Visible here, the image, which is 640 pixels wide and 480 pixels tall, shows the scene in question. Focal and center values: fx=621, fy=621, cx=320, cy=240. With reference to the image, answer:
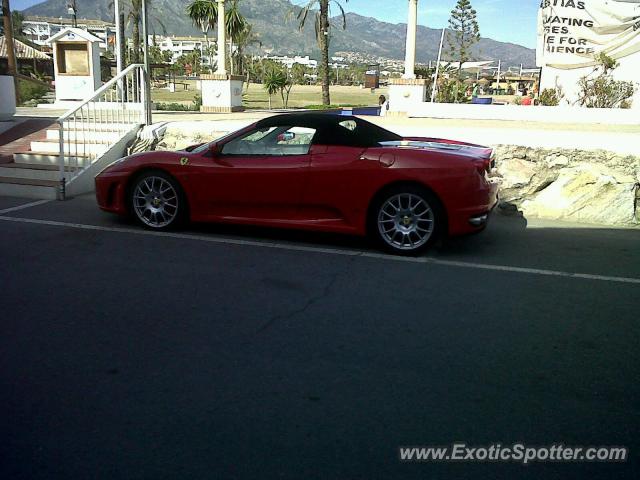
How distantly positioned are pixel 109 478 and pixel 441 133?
25.0ft

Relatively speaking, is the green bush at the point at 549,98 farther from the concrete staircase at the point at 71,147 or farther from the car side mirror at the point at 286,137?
the car side mirror at the point at 286,137

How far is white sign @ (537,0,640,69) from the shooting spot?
57.0 ft

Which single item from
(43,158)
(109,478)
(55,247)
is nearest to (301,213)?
(55,247)

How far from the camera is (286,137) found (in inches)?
264

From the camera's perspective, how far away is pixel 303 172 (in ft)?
21.1

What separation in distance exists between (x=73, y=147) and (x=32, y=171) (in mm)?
904

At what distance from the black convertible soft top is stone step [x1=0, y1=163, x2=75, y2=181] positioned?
4304 mm

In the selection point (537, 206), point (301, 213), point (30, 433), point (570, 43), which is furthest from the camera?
point (570, 43)

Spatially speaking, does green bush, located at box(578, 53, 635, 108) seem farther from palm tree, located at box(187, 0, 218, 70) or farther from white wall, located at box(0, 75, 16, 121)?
palm tree, located at box(187, 0, 218, 70)

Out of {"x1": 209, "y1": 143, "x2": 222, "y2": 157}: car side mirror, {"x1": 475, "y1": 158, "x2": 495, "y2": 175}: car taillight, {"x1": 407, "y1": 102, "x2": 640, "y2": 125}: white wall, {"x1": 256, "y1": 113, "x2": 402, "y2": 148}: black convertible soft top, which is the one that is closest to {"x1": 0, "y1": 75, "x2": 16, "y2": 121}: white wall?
{"x1": 209, "y1": 143, "x2": 222, "y2": 157}: car side mirror

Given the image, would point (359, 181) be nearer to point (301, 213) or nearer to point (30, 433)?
point (301, 213)

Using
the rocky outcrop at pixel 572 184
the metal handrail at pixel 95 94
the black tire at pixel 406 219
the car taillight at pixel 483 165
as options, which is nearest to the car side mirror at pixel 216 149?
the black tire at pixel 406 219

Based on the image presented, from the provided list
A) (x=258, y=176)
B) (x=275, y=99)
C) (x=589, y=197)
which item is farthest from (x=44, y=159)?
(x=275, y=99)

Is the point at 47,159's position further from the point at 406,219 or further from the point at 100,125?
the point at 406,219
